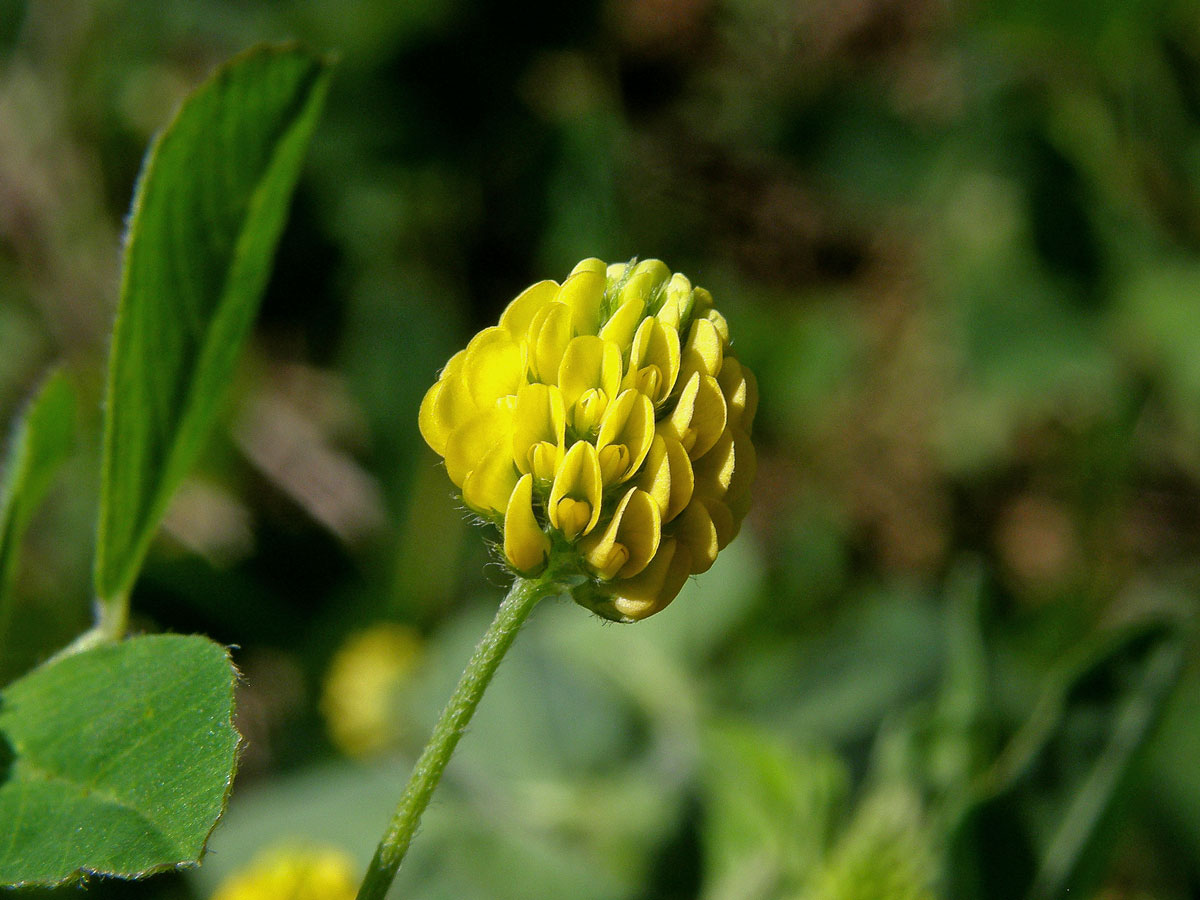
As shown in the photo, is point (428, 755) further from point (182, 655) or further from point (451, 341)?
point (451, 341)

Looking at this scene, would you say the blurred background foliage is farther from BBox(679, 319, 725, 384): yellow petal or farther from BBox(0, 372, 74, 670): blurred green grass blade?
BBox(679, 319, 725, 384): yellow petal

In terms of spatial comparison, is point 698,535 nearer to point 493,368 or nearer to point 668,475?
point 668,475

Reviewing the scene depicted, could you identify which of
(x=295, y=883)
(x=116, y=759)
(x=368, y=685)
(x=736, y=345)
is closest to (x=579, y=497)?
(x=116, y=759)

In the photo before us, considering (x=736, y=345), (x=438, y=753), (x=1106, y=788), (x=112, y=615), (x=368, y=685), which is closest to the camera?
(x=438, y=753)

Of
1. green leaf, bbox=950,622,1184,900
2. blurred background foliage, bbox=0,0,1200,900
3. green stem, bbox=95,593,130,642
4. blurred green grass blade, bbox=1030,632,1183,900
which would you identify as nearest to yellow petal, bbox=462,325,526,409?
green stem, bbox=95,593,130,642

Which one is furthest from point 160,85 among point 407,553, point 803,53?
point 803,53

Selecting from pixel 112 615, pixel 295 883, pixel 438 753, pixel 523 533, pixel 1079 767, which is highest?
pixel 523 533
